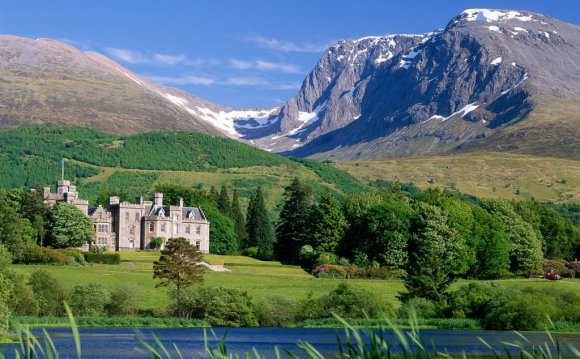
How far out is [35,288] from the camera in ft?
220

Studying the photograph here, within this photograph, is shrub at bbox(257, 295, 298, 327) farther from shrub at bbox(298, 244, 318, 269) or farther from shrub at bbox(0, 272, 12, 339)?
shrub at bbox(298, 244, 318, 269)

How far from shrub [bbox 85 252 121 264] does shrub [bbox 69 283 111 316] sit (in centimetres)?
3248

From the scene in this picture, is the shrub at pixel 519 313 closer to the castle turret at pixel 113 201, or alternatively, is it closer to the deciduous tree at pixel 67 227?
the deciduous tree at pixel 67 227

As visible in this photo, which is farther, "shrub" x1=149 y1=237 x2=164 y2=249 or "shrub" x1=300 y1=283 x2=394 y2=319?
"shrub" x1=149 y1=237 x2=164 y2=249

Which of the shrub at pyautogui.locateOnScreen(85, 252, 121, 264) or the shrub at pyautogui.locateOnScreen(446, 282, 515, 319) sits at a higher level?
the shrub at pyautogui.locateOnScreen(85, 252, 121, 264)

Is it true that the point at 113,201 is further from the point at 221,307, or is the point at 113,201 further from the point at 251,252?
the point at 221,307

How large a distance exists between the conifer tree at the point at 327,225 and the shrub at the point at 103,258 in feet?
70.6

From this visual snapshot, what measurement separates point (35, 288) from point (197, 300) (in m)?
10.9

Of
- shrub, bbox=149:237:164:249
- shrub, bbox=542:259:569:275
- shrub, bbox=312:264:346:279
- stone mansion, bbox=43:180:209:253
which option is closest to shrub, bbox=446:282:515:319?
shrub, bbox=312:264:346:279

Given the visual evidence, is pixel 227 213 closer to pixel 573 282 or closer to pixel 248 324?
pixel 573 282

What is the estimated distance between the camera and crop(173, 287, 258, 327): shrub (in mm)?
69000

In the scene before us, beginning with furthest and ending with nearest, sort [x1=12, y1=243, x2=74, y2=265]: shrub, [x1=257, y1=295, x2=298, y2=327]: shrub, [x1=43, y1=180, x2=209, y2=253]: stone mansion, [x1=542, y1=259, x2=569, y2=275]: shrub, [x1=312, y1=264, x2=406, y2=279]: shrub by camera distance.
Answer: [x1=43, y1=180, x2=209, y2=253]: stone mansion
[x1=542, y1=259, x2=569, y2=275]: shrub
[x1=312, y1=264, x2=406, y2=279]: shrub
[x1=12, y1=243, x2=74, y2=265]: shrub
[x1=257, y1=295, x2=298, y2=327]: shrub

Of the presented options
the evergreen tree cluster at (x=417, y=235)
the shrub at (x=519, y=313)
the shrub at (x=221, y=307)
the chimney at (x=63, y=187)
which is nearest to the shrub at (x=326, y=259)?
the evergreen tree cluster at (x=417, y=235)

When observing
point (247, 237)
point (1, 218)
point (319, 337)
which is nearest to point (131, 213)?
point (247, 237)
